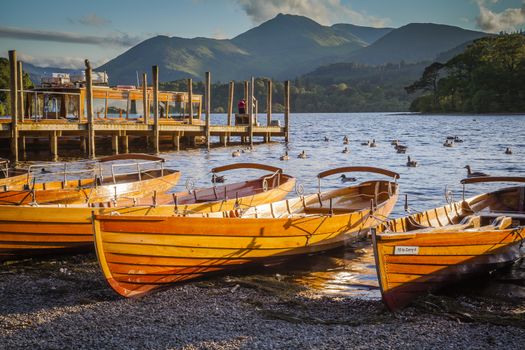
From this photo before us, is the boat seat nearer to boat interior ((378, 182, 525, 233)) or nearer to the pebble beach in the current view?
boat interior ((378, 182, 525, 233))

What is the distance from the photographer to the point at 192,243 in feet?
33.9

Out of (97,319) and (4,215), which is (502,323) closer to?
(97,319)

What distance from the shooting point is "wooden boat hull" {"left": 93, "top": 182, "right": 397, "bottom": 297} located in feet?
31.9

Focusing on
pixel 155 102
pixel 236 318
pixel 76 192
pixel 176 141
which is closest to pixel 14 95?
pixel 155 102

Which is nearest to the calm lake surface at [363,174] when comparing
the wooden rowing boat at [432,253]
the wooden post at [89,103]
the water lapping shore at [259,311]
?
the water lapping shore at [259,311]

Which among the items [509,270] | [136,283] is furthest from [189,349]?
[509,270]

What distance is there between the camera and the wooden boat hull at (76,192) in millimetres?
13891

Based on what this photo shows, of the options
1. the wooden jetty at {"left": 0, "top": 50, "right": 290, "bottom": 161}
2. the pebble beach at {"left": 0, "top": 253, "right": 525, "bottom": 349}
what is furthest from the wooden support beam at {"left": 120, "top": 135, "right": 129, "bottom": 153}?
the pebble beach at {"left": 0, "top": 253, "right": 525, "bottom": 349}

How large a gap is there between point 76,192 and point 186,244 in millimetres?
5865

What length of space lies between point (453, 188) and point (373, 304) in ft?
57.5

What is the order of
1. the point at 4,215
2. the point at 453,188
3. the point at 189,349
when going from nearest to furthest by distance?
the point at 189,349 → the point at 4,215 → the point at 453,188

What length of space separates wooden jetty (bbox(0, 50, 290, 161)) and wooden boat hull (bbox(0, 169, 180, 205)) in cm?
1379

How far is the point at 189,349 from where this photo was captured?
7637 mm

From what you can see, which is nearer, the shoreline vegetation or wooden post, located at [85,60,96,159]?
wooden post, located at [85,60,96,159]
